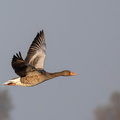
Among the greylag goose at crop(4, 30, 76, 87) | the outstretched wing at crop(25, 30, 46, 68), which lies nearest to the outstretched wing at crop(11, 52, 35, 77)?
the greylag goose at crop(4, 30, 76, 87)

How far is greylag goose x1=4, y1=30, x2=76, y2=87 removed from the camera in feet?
52.9

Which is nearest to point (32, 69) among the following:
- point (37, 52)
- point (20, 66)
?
A: point (20, 66)

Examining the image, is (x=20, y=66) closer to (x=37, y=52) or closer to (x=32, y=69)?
(x=32, y=69)

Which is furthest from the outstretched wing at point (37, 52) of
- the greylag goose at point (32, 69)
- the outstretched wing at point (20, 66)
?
the outstretched wing at point (20, 66)

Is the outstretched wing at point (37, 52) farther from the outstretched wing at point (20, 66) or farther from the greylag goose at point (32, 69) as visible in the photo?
the outstretched wing at point (20, 66)

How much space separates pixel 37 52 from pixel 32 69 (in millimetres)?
1977

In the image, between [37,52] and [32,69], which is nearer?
[32,69]

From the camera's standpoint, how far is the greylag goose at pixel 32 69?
52.9ft

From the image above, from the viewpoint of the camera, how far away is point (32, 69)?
54.2 feet

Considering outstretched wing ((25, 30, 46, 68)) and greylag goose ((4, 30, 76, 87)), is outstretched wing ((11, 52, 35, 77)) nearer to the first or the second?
greylag goose ((4, 30, 76, 87))

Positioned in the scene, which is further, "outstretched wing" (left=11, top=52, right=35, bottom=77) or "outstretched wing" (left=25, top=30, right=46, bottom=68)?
"outstretched wing" (left=25, top=30, right=46, bottom=68)

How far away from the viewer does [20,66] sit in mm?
16203

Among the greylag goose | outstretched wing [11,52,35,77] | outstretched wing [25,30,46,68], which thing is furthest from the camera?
outstretched wing [25,30,46,68]

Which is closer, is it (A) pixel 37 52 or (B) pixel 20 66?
(B) pixel 20 66
